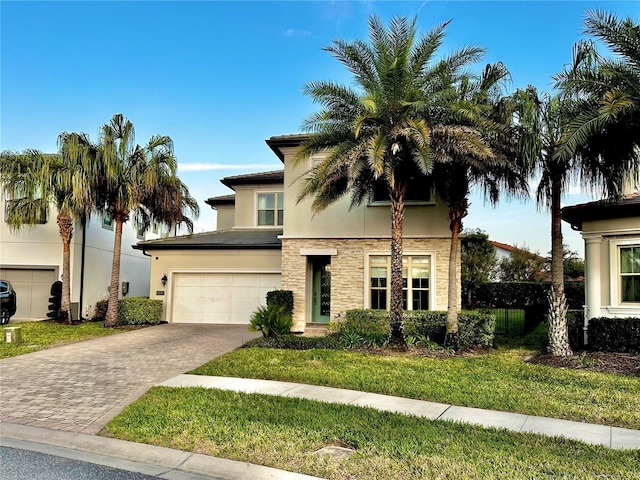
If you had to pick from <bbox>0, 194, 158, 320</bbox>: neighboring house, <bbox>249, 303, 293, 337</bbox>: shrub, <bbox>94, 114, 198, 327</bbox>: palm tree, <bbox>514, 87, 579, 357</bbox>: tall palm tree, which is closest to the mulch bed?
<bbox>514, 87, 579, 357</bbox>: tall palm tree

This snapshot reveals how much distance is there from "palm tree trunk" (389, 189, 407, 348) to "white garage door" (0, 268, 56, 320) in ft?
52.5

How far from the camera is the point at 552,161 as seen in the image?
37.0 feet

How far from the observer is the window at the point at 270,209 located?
20.7 meters

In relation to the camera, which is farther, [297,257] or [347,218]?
[297,257]

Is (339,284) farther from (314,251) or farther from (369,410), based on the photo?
(369,410)

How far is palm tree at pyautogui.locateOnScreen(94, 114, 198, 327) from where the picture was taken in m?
17.3

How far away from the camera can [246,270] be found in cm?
1919

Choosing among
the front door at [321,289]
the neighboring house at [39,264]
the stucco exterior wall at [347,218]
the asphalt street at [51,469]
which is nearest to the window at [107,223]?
the neighboring house at [39,264]

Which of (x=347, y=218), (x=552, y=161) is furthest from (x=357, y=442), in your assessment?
(x=347, y=218)

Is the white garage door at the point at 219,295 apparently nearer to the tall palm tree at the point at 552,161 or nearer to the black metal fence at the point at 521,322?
the black metal fence at the point at 521,322

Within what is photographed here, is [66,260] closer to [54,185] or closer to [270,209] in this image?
[54,185]

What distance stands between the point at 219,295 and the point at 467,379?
12.7 meters

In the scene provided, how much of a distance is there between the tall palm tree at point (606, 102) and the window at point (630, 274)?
6.63 ft

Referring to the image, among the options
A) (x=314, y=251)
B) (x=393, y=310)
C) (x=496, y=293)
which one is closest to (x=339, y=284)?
(x=314, y=251)
